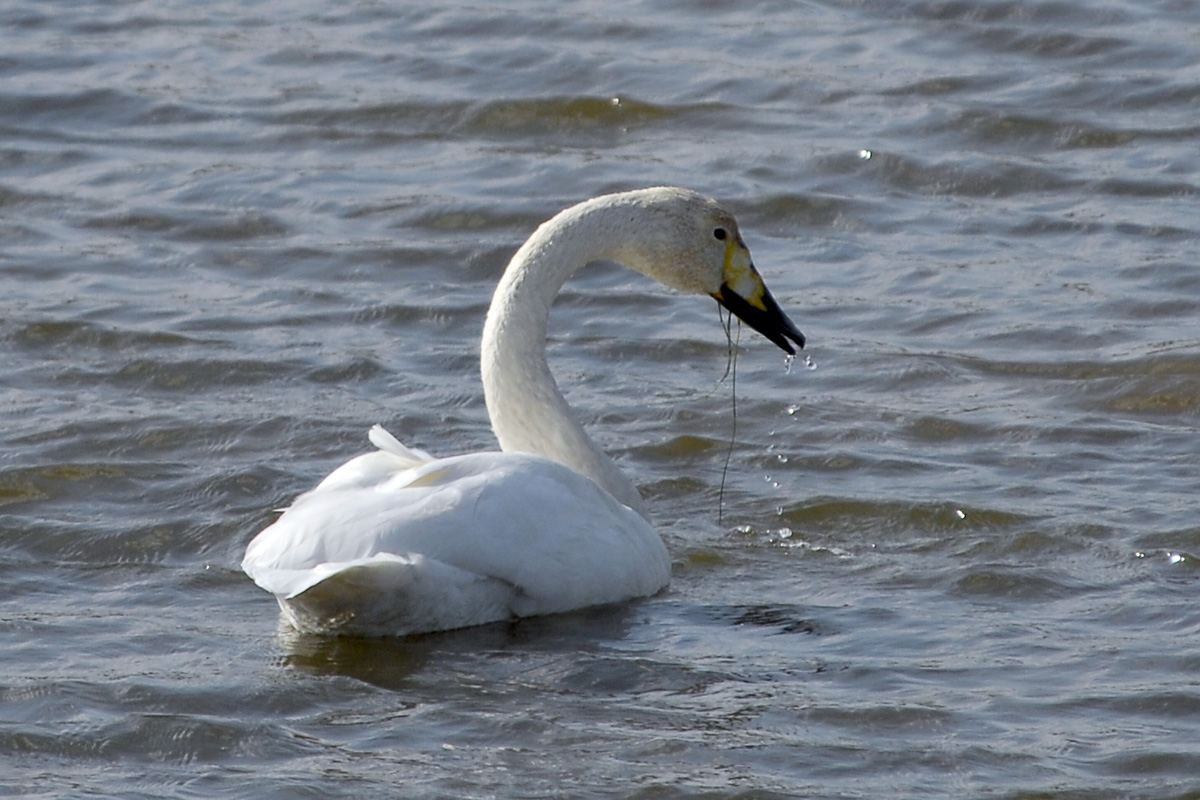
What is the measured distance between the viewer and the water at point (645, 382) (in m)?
4.99

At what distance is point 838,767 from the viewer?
15.6 ft

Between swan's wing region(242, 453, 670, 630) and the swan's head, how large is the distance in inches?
40.9

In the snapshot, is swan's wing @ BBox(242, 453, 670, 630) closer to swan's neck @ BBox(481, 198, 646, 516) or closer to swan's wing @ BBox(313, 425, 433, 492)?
swan's wing @ BBox(313, 425, 433, 492)

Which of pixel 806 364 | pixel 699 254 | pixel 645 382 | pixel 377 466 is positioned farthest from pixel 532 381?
pixel 806 364

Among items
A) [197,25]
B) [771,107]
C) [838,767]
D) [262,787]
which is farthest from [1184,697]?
[197,25]

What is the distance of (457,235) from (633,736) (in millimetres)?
4977

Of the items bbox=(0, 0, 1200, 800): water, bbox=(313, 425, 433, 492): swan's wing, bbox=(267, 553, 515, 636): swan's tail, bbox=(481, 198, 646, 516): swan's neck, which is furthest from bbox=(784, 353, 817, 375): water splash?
bbox=(267, 553, 515, 636): swan's tail

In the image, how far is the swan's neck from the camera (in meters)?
6.43

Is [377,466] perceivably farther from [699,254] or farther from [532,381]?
[699,254]

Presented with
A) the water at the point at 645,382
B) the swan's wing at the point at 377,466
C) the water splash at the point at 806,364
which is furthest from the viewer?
the water splash at the point at 806,364

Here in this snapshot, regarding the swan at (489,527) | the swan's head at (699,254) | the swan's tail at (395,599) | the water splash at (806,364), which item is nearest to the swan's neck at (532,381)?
the swan at (489,527)

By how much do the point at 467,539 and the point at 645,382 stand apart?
103 inches

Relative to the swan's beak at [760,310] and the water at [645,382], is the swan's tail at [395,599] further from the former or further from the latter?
the swan's beak at [760,310]

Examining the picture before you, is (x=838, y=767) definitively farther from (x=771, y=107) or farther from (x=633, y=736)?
(x=771, y=107)
